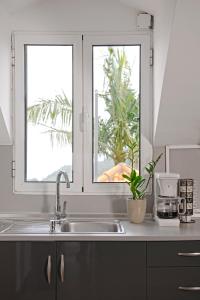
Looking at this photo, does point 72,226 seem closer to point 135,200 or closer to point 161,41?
point 135,200

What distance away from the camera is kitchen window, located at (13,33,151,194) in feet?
9.71
